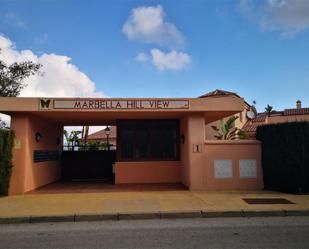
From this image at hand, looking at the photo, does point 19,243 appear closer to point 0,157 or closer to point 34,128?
point 0,157

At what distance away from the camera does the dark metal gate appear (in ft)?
55.9

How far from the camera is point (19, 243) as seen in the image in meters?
5.97

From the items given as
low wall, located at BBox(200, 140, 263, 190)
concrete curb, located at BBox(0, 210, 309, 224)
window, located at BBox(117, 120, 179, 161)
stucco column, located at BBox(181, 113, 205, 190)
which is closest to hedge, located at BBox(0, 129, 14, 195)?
concrete curb, located at BBox(0, 210, 309, 224)

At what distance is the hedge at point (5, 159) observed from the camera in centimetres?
1123

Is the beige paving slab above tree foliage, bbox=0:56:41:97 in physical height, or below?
below

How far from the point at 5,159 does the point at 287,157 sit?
33.3ft

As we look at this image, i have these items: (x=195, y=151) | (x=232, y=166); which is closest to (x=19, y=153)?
(x=195, y=151)

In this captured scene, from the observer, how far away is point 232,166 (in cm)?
1239

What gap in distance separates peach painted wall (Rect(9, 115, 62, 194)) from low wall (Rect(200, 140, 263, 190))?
22.2 ft

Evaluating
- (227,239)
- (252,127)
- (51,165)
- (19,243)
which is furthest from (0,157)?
(252,127)

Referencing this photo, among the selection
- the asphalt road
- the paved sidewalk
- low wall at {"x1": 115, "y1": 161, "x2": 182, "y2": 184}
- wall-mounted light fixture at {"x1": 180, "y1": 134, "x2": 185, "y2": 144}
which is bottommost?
the asphalt road

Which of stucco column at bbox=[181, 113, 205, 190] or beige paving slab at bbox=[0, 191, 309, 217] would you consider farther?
stucco column at bbox=[181, 113, 205, 190]

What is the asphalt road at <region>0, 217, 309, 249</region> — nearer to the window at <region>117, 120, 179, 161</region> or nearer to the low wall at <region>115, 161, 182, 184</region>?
the low wall at <region>115, 161, 182, 184</region>

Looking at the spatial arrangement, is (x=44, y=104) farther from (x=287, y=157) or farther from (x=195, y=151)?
(x=287, y=157)
